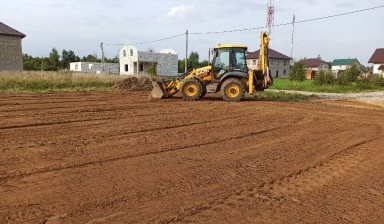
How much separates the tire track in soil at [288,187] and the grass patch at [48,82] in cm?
1798

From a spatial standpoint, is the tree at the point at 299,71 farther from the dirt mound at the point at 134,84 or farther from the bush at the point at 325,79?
the dirt mound at the point at 134,84

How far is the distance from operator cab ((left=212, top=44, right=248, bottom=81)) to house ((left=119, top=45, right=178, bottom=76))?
40630mm

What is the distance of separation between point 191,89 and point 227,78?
5.38ft

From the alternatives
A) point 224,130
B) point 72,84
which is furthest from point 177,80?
point 72,84

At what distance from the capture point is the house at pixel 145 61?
57188mm

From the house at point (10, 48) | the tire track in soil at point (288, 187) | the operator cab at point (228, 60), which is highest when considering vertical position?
the house at point (10, 48)

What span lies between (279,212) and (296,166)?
1981mm

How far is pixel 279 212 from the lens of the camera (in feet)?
14.1

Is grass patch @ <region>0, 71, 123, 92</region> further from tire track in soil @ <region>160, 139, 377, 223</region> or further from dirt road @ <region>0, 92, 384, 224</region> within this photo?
tire track in soil @ <region>160, 139, 377, 223</region>

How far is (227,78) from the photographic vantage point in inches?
641

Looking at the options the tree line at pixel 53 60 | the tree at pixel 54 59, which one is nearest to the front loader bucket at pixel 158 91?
the tree line at pixel 53 60

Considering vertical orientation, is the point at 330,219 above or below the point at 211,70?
below

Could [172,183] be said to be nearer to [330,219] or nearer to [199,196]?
[199,196]

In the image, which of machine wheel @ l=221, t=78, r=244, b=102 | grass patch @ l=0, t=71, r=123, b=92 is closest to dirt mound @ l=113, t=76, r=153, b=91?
grass patch @ l=0, t=71, r=123, b=92
